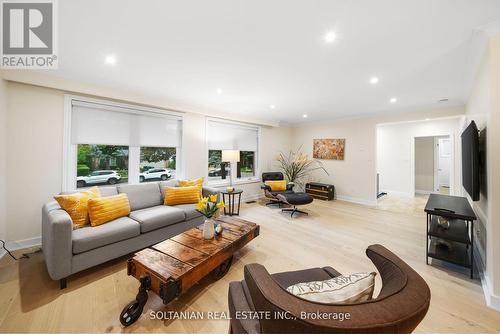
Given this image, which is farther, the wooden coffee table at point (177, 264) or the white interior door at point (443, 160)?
the white interior door at point (443, 160)

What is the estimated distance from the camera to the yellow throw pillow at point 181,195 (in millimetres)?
3230

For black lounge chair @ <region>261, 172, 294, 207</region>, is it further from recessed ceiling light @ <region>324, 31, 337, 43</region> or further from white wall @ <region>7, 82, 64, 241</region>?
white wall @ <region>7, 82, 64, 241</region>

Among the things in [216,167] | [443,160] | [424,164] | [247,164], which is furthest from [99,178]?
[443,160]

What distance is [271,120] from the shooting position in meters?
5.93

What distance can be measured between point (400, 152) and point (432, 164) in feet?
4.30

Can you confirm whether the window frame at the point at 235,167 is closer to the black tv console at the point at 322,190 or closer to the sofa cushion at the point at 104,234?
the black tv console at the point at 322,190

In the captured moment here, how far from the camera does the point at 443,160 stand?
6.69 m

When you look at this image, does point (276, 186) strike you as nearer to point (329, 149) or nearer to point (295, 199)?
point (295, 199)

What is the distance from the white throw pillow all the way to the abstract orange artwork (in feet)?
17.7

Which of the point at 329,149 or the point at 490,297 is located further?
the point at 329,149

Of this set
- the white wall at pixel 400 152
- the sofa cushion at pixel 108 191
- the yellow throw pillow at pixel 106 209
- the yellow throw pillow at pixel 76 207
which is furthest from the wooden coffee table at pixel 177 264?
the white wall at pixel 400 152

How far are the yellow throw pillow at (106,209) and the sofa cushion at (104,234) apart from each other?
8 cm

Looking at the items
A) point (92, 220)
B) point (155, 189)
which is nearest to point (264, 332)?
point (92, 220)

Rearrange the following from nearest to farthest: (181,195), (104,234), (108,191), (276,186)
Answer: (104,234) → (108,191) → (181,195) → (276,186)
